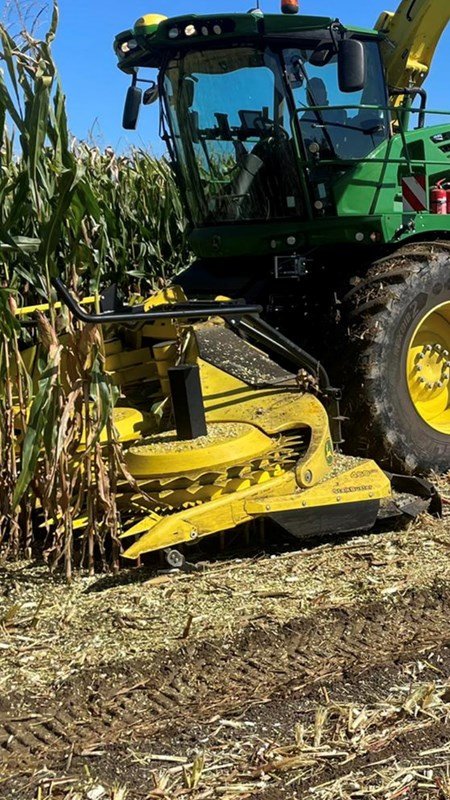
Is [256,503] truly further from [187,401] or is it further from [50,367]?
[50,367]

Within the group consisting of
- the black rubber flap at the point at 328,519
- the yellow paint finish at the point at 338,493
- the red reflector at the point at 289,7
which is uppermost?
the red reflector at the point at 289,7

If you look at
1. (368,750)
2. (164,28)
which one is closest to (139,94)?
(164,28)

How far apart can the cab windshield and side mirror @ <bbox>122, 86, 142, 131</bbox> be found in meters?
0.18

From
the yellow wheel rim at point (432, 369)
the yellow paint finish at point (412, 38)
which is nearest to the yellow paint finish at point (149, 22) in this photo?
the yellow paint finish at point (412, 38)

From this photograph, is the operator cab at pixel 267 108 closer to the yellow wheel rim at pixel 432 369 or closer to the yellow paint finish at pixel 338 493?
the yellow wheel rim at pixel 432 369

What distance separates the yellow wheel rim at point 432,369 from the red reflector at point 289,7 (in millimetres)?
1738

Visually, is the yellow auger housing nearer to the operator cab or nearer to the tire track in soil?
the tire track in soil

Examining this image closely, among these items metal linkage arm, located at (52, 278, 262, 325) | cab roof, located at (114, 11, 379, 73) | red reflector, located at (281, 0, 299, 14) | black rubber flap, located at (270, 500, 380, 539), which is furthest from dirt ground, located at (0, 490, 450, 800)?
red reflector, located at (281, 0, 299, 14)

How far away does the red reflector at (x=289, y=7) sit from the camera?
15.2ft

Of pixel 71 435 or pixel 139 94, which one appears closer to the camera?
pixel 71 435

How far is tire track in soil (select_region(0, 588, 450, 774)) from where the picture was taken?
97.0 inches

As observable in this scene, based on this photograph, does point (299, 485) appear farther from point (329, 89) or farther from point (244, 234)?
point (329, 89)

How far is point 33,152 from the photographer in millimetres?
3256

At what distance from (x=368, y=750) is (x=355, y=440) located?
7.49ft
